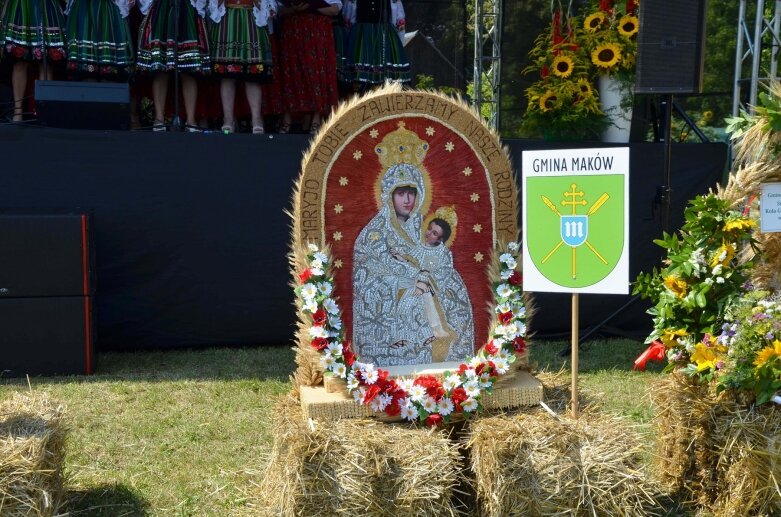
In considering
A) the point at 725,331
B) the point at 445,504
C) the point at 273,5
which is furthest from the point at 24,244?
the point at 725,331

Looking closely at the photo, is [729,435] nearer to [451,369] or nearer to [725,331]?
[725,331]

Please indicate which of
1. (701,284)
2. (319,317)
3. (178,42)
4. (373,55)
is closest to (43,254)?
(178,42)

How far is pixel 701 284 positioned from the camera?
348 centimetres

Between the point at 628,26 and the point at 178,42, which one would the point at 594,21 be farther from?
the point at 178,42

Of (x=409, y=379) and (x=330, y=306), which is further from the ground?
(x=330, y=306)

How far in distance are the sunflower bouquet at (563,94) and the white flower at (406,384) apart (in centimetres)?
415

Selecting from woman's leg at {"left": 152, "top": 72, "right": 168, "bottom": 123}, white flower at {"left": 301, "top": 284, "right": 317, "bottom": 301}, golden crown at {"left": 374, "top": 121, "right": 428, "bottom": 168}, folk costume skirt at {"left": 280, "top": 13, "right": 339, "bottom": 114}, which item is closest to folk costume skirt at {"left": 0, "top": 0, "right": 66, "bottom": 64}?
woman's leg at {"left": 152, "top": 72, "right": 168, "bottom": 123}

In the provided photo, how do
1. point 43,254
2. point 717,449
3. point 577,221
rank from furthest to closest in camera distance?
point 43,254, point 717,449, point 577,221

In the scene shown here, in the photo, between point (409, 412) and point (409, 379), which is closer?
point (409, 412)

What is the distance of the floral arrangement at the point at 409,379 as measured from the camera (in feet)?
10.4

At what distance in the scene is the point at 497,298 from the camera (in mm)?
3400

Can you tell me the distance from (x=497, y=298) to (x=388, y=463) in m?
0.83

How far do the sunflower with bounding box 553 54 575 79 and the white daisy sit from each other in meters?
4.45

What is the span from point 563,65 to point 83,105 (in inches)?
143
